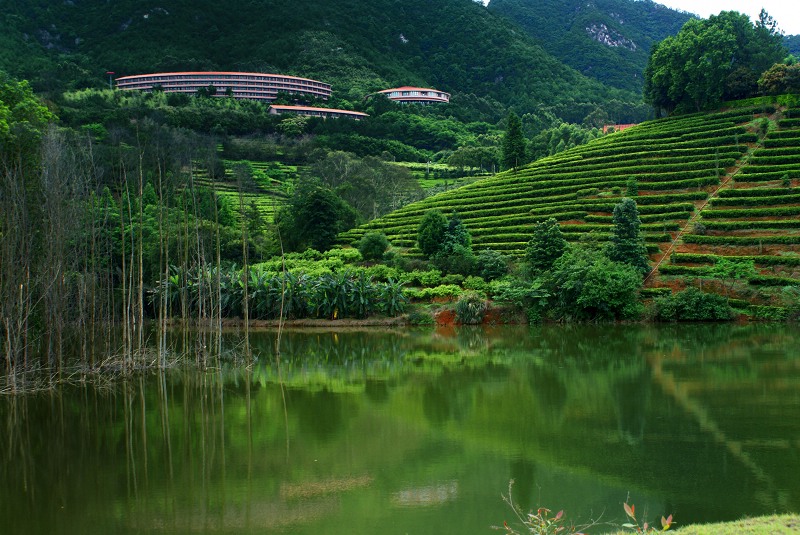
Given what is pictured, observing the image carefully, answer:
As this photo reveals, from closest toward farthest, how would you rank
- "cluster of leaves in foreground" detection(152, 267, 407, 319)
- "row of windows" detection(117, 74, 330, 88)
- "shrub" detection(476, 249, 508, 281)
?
"cluster of leaves in foreground" detection(152, 267, 407, 319) < "shrub" detection(476, 249, 508, 281) < "row of windows" detection(117, 74, 330, 88)

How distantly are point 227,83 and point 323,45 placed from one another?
2868 cm

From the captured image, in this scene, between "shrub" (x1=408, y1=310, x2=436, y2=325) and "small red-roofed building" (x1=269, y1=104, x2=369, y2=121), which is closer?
"shrub" (x1=408, y1=310, x2=436, y2=325)

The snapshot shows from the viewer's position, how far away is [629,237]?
4347 cm

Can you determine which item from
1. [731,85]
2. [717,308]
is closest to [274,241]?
[717,308]

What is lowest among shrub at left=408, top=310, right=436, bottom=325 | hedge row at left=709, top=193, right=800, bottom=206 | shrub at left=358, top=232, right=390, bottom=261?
shrub at left=408, top=310, right=436, bottom=325

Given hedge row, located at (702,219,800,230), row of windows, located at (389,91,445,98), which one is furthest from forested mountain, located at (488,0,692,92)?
hedge row, located at (702,219,800,230)

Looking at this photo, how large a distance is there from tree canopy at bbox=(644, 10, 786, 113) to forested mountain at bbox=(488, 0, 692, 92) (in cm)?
8048

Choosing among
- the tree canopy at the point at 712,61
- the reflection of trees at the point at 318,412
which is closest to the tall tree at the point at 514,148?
the tree canopy at the point at 712,61

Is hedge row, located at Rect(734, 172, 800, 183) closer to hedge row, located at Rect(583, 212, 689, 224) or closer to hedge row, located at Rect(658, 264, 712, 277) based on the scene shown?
hedge row, located at Rect(583, 212, 689, 224)

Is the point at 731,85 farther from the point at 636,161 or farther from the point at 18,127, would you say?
the point at 18,127

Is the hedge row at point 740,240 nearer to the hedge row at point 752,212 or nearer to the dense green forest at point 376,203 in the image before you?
the dense green forest at point 376,203

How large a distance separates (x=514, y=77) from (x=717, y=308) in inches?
4253

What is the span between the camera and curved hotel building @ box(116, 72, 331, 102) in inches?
4887

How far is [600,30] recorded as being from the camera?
171 meters
